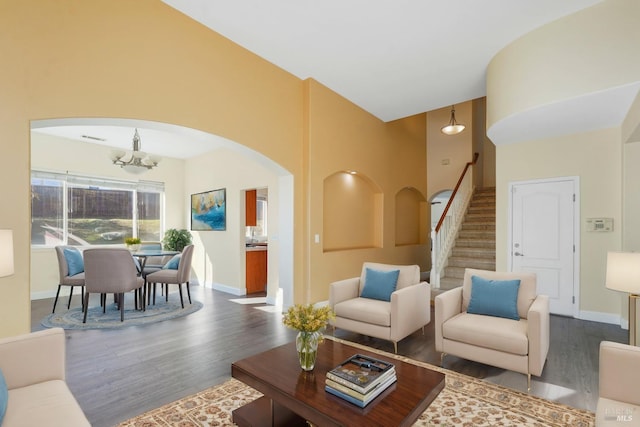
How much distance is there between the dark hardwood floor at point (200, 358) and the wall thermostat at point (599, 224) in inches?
52.8

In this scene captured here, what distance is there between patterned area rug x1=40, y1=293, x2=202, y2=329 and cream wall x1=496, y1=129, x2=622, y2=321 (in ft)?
19.8

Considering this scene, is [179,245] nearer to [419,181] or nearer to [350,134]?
[350,134]

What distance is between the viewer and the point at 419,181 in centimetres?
836

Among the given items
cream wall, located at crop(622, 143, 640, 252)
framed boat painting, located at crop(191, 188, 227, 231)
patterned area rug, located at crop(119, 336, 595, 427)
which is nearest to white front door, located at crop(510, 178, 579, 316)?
cream wall, located at crop(622, 143, 640, 252)

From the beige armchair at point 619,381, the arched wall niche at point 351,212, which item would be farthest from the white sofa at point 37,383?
the arched wall niche at point 351,212

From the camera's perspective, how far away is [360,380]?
1847 mm

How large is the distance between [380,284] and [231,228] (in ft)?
13.0

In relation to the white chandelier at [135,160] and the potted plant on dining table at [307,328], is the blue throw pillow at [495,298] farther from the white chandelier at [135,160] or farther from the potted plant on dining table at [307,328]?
the white chandelier at [135,160]

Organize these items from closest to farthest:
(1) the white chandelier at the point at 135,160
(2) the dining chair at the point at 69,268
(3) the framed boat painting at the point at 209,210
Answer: (2) the dining chair at the point at 69,268 → (1) the white chandelier at the point at 135,160 → (3) the framed boat painting at the point at 209,210

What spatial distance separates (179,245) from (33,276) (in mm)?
2629

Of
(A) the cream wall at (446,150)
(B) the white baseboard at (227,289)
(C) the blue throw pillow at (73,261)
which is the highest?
(A) the cream wall at (446,150)

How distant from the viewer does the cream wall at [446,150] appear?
8.33 meters

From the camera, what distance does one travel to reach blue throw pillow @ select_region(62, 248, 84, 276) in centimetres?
525

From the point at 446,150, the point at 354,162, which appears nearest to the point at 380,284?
the point at 354,162
